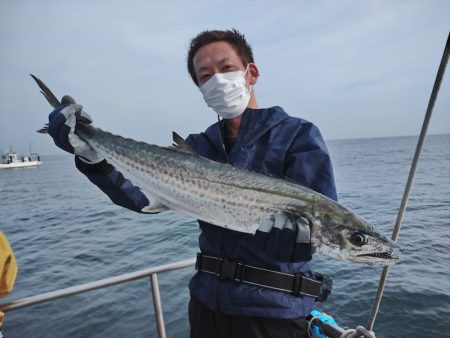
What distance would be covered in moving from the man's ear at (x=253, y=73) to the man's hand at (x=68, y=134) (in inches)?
67.1

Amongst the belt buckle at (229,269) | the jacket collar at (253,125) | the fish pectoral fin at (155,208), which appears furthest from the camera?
the fish pectoral fin at (155,208)

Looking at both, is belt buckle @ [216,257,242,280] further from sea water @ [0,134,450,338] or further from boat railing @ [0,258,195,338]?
sea water @ [0,134,450,338]

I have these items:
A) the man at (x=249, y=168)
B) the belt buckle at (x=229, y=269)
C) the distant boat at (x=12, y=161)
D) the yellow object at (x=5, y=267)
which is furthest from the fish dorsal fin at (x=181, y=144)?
the distant boat at (x=12, y=161)

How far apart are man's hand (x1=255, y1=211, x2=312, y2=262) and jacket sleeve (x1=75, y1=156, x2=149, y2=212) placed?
121 cm

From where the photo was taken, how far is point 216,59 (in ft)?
9.98

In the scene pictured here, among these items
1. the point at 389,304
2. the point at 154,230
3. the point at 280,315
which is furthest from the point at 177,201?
the point at 154,230

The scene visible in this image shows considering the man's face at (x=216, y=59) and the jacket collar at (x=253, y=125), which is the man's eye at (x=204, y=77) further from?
the jacket collar at (x=253, y=125)

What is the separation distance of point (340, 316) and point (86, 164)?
7070 millimetres

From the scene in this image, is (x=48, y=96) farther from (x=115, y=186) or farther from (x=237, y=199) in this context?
(x=237, y=199)

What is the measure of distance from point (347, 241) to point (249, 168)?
3.18 ft

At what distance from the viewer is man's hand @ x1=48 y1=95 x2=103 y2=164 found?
3018mm

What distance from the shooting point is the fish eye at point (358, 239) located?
8.08ft

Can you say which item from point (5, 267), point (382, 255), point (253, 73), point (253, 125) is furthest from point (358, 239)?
point (5, 267)

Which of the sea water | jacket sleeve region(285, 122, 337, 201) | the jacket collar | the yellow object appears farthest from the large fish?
the sea water
